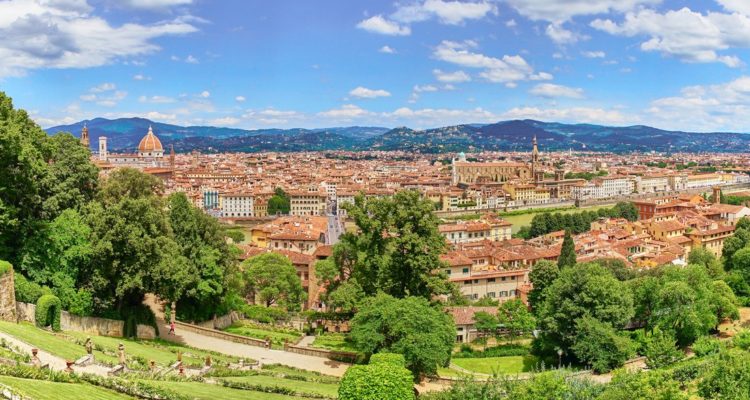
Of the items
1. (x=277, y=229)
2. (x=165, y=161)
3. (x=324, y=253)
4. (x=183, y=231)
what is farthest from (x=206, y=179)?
(x=183, y=231)

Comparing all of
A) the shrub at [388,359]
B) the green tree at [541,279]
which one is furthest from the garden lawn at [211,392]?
the green tree at [541,279]

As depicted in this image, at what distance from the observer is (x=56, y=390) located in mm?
9625

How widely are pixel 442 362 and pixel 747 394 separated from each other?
6616mm

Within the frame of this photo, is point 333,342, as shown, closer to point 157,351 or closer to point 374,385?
point 157,351

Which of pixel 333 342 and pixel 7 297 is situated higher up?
pixel 7 297

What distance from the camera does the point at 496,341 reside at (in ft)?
80.0

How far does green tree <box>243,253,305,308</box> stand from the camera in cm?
2686

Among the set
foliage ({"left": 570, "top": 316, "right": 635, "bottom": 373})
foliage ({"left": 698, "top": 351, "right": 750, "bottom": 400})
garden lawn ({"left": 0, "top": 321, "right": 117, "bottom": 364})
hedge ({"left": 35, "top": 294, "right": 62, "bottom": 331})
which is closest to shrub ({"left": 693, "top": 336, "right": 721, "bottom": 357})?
foliage ({"left": 570, "top": 316, "right": 635, "bottom": 373})

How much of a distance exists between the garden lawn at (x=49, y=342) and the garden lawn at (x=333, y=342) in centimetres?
783

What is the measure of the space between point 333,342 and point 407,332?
19.2 feet

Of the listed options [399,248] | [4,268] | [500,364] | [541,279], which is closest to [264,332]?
[399,248]

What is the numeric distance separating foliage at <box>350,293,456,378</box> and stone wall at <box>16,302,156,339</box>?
6.22 metres

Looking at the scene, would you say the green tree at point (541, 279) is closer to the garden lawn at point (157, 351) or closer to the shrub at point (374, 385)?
the garden lawn at point (157, 351)

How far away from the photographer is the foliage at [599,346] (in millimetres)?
19500
